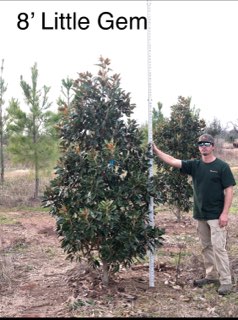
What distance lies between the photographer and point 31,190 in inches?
665

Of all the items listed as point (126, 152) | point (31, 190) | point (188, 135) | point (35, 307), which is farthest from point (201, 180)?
point (31, 190)

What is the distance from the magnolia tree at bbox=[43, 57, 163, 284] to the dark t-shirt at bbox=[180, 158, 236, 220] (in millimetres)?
637

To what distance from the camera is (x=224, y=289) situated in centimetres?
532

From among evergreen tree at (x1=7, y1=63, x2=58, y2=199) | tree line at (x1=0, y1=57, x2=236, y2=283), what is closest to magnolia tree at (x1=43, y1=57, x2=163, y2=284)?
tree line at (x1=0, y1=57, x2=236, y2=283)

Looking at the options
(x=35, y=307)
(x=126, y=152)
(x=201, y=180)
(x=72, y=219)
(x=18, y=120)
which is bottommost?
(x=35, y=307)

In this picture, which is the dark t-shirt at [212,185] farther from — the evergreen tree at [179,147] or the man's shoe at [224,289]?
the evergreen tree at [179,147]

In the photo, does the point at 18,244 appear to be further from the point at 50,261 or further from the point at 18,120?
the point at 18,120

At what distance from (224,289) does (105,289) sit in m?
1.48

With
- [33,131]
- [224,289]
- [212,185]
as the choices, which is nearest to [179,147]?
[212,185]

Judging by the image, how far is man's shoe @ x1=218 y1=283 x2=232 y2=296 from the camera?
530 centimetres

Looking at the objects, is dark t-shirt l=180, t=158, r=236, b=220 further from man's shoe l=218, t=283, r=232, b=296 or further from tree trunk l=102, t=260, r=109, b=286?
tree trunk l=102, t=260, r=109, b=286

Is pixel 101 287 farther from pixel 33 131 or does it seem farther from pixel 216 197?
pixel 33 131

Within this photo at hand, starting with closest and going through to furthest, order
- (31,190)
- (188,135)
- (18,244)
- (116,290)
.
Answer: (116,290), (18,244), (188,135), (31,190)

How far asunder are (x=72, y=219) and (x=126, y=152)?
103 cm
